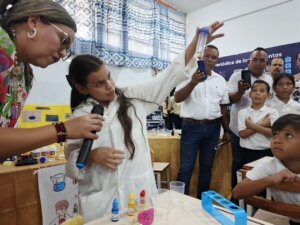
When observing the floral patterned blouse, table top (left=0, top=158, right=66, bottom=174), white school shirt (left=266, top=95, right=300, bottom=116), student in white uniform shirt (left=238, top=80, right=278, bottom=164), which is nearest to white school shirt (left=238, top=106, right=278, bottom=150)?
student in white uniform shirt (left=238, top=80, right=278, bottom=164)

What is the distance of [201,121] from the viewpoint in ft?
7.74

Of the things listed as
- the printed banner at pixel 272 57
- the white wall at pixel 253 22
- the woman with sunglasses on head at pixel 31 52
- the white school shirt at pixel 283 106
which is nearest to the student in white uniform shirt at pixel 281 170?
the woman with sunglasses on head at pixel 31 52

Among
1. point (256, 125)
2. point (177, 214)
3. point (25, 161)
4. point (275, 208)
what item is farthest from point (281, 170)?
point (25, 161)

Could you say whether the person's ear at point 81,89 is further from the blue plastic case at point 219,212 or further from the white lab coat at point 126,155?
the blue plastic case at point 219,212

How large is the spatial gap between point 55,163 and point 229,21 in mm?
3511

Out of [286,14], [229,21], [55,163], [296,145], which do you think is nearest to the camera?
[296,145]

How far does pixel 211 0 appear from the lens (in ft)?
13.6

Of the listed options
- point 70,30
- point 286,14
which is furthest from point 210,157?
point 286,14

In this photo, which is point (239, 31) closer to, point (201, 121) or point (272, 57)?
point (272, 57)

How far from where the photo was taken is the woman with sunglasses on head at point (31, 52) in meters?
0.64

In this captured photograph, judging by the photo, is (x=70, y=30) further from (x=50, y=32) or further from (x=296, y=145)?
(x=296, y=145)

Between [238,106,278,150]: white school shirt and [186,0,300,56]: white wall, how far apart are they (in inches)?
66.8

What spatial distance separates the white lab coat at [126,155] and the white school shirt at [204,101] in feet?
4.15

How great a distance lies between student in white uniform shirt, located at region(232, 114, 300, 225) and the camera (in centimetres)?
116
